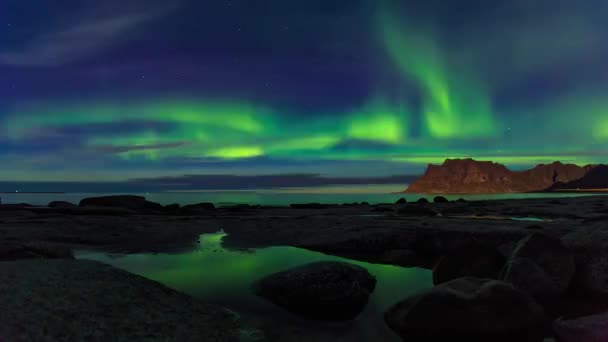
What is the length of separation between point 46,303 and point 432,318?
611 cm

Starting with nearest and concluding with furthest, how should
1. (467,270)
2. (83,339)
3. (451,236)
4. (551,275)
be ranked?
(83,339), (551,275), (467,270), (451,236)

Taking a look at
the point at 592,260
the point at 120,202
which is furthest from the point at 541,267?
the point at 120,202

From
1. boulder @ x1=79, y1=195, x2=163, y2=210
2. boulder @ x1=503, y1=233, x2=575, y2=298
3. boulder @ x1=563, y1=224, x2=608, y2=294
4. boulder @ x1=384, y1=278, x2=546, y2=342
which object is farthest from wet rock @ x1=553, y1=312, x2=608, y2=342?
boulder @ x1=79, y1=195, x2=163, y2=210

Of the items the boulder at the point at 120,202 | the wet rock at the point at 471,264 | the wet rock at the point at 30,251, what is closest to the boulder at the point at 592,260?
the wet rock at the point at 471,264

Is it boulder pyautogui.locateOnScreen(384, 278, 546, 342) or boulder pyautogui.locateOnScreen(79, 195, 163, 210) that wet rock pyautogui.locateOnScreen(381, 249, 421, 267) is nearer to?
boulder pyautogui.locateOnScreen(384, 278, 546, 342)

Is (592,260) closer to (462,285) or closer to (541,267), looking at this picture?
(541,267)

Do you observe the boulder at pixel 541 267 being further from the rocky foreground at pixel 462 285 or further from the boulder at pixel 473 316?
the boulder at pixel 473 316

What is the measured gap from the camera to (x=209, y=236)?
20.9 metres

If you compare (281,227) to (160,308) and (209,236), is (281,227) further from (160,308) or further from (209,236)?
(160,308)

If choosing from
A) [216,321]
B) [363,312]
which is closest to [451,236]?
[363,312]

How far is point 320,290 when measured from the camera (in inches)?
346

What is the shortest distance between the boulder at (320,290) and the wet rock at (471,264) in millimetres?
1860

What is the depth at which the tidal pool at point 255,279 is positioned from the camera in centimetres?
719

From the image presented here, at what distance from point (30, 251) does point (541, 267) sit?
524 inches
